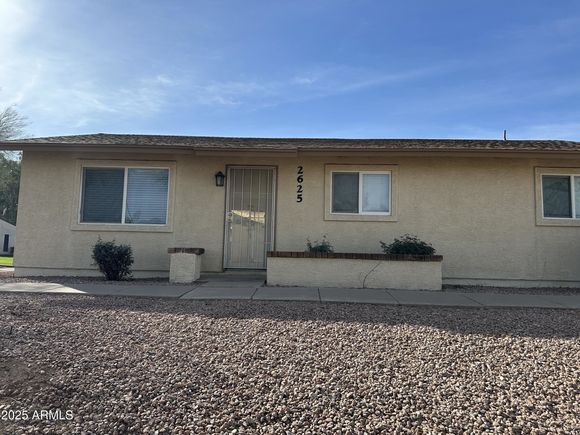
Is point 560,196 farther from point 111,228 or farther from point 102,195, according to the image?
point 102,195

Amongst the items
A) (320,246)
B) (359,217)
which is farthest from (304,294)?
(359,217)

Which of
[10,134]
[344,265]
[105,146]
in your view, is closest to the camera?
[344,265]

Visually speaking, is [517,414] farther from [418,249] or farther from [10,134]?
[10,134]

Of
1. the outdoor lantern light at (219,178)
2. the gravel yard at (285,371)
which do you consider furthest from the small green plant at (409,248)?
the outdoor lantern light at (219,178)

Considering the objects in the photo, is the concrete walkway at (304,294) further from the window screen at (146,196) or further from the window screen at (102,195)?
the window screen at (102,195)

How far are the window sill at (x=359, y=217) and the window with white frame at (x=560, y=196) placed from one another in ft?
12.2

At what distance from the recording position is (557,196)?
931 cm

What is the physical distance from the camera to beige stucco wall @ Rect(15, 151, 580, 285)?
915cm

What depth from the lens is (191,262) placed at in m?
8.57

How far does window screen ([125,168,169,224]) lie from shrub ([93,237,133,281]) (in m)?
1.05

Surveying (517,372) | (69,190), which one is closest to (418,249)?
(517,372)

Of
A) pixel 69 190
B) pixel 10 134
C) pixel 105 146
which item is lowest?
pixel 69 190

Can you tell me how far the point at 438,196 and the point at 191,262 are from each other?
6.11 metres

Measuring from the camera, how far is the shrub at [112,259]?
850cm
